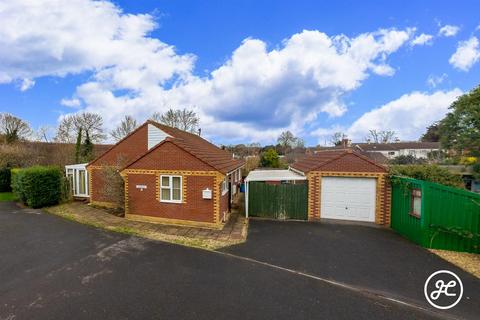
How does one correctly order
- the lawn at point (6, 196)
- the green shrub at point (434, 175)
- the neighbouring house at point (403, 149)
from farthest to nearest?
the neighbouring house at point (403, 149) → the lawn at point (6, 196) → the green shrub at point (434, 175)

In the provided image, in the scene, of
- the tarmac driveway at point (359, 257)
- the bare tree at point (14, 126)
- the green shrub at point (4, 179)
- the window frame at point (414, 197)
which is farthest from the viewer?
the bare tree at point (14, 126)

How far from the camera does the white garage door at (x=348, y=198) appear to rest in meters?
12.0

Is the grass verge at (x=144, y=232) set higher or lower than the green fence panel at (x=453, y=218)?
lower

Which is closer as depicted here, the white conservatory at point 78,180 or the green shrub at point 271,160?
the white conservatory at point 78,180

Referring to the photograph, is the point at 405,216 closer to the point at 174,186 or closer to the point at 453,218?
the point at 453,218

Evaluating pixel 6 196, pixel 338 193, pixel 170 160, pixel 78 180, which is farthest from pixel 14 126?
pixel 338 193

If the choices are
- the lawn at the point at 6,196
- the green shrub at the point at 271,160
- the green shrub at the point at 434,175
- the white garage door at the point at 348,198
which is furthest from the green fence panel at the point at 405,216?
the lawn at the point at 6,196

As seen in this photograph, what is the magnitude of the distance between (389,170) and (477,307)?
735 cm

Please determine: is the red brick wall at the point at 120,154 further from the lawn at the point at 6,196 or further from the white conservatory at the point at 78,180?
the lawn at the point at 6,196

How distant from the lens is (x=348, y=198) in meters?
12.2

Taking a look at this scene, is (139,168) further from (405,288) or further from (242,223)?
(405,288)

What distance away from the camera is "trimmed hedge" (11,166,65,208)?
46.4 ft

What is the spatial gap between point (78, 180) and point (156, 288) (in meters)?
14.4

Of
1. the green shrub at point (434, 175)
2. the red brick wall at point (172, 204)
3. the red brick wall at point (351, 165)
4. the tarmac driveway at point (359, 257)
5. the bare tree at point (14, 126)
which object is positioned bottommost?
the tarmac driveway at point (359, 257)
